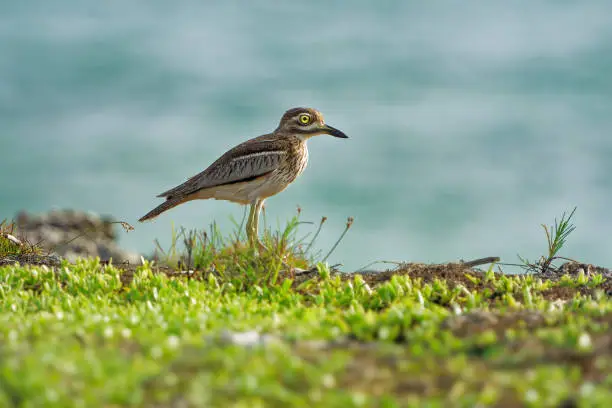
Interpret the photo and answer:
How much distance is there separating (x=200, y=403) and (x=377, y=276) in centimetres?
654

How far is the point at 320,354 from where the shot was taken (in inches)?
192

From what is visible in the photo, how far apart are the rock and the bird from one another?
6.47 m

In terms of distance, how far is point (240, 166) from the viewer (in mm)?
11938

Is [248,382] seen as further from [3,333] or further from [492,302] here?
[492,302]

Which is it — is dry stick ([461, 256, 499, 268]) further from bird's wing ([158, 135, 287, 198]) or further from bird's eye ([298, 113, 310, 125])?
bird's eye ([298, 113, 310, 125])

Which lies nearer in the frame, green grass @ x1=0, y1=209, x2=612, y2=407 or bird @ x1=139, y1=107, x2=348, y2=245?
green grass @ x1=0, y1=209, x2=612, y2=407

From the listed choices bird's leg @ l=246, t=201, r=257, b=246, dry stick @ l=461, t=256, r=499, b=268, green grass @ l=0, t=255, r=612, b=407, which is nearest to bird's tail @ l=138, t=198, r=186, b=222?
bird's leg @ l=246, t=201, r=257, b=246

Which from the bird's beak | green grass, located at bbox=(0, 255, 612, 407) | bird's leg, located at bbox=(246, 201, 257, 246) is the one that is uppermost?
the bird's beak

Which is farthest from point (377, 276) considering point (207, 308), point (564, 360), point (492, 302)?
point (564, 360)

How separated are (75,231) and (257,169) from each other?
11.1 m

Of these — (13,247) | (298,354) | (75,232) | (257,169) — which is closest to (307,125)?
(257,169)

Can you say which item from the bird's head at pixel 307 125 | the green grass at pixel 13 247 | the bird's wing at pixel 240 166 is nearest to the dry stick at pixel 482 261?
the bird's head at pixel 307 125

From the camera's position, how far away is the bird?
461 inches

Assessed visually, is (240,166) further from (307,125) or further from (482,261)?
(482,261)
